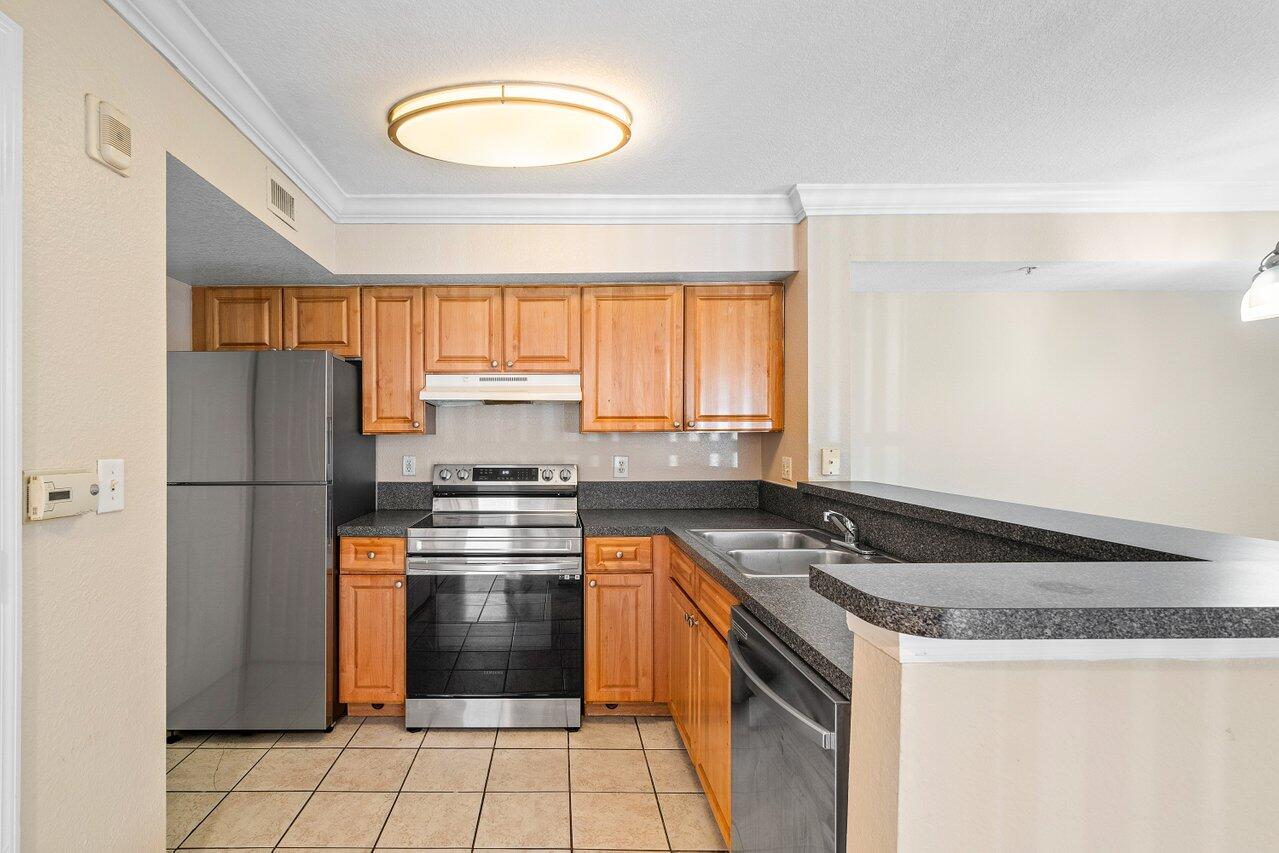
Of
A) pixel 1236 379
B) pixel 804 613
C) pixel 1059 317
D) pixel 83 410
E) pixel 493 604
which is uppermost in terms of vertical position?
pixel 1059 317

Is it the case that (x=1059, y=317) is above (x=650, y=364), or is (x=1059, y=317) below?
above

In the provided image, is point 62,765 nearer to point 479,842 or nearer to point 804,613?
point 479,842

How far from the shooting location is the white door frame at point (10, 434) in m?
1.23

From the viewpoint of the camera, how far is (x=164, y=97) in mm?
1807

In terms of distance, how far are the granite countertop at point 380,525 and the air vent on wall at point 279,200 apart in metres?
1.30

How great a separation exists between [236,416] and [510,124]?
5.73ft

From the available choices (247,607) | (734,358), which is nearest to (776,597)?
(734,358)

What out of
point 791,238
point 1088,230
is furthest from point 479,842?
point 1088,230

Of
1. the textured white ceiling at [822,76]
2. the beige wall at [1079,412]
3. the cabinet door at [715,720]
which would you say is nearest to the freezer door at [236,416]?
the textured white ceiling at [822,76]

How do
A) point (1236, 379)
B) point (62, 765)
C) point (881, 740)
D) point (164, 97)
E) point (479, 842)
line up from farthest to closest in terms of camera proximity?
point (1236, 379)
point (479, 842)
point (164, 97)
point (62, 765)
point (881, 740)

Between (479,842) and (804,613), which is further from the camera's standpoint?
(479,842)

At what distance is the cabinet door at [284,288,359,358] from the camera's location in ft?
11.1

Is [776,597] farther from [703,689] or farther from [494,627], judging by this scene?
[494,627]

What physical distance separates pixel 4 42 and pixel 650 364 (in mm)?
2509
